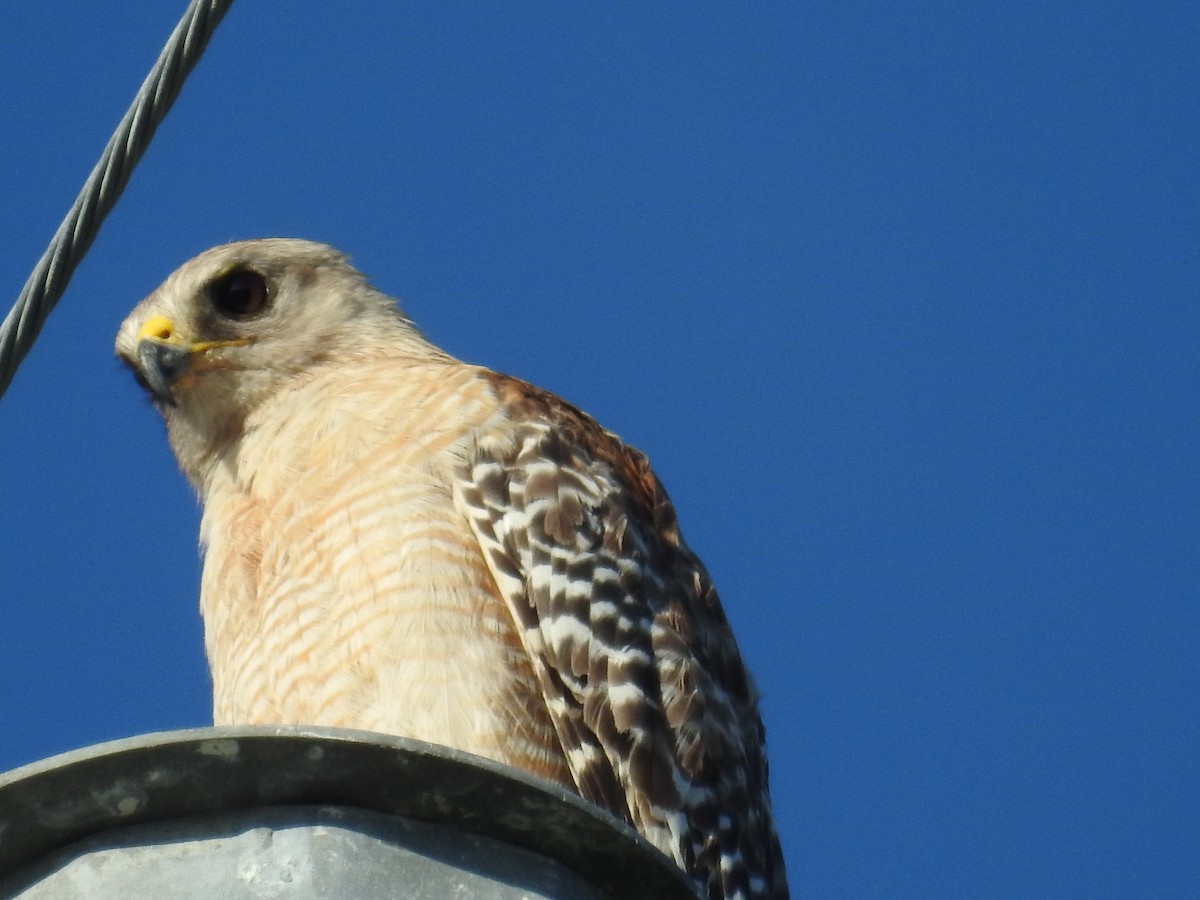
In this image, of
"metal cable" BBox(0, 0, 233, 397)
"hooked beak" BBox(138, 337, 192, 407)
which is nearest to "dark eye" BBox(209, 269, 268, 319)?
"hooked beak" BBox(138, 337, 192, 407)

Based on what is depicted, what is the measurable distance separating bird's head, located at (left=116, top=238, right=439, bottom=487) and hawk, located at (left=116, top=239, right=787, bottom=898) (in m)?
0.18

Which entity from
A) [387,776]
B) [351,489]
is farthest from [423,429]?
[387,776]

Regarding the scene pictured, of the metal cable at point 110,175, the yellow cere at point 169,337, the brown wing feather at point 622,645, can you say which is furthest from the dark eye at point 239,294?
the metal cable at point 110,175

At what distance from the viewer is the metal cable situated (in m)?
4.05

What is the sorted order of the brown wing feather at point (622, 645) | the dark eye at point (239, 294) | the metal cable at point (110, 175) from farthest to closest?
the dark eye at point (239, 294)
the brown wing feather at point (622, 645)
the metal cable at point (110, 175)

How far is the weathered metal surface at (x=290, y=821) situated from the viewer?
10.7 feet

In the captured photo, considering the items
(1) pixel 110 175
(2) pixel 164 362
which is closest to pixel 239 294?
(2) pixel 164 362

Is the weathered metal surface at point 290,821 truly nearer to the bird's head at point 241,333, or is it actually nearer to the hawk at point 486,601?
the hawk at point 486,601

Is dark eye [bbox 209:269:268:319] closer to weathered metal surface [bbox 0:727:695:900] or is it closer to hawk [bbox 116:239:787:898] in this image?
hawk [bbox 116:239:787:898]

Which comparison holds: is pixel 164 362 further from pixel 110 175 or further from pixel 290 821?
pixel 290 821

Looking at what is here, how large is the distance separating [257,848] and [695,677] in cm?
307

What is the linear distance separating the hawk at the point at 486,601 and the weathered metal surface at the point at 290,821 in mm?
1767

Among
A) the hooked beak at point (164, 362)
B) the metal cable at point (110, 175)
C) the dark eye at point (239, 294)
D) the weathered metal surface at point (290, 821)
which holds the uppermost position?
the dark eye at point (239, 294)

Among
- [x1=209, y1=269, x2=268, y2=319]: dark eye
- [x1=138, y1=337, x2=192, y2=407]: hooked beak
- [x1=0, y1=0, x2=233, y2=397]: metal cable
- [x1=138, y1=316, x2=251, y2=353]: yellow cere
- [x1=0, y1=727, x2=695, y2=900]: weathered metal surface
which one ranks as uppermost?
[x1=209, y1=269, x2=268, y2=319]: dark eye
